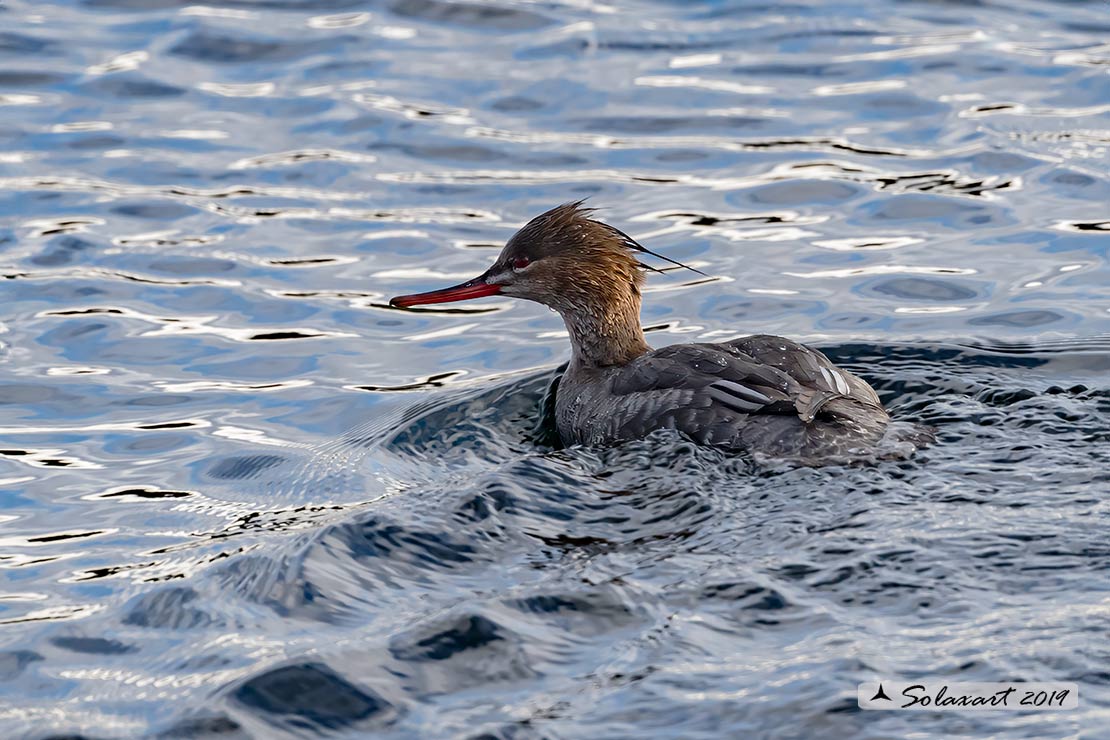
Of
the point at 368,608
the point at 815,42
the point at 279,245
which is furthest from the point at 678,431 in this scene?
Result: the point at 815,42

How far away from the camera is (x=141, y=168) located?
11.2 m

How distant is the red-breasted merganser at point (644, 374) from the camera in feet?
21.9

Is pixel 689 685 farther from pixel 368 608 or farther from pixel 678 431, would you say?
pixel 678 431

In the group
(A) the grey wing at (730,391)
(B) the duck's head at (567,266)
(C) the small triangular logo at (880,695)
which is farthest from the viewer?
(B) the duck's head at (567,266)

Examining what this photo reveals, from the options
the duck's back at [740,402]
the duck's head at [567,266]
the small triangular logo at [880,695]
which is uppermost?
the duck's head at [567,266]

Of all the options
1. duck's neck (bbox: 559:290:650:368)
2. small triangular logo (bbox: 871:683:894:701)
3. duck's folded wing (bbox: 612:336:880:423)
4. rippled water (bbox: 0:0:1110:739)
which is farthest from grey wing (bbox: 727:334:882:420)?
small triangular logo (bbox: 871:683:894:701)

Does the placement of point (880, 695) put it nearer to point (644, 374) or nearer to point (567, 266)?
point (644, 374)

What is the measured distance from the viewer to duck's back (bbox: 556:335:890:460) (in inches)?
260

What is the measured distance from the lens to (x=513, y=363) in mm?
8656

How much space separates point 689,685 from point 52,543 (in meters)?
3.14

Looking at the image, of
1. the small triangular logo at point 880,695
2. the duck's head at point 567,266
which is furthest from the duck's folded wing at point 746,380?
the small triangular logo at point 880,695

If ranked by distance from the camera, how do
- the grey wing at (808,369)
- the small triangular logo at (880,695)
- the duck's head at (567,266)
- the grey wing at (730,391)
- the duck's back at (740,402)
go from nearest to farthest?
the small triangular logo at (880,695) < the duck's back at (740,402) < the grey wing at (730,391) < the grey wing at (808,369) < the duck's head at (567,266)

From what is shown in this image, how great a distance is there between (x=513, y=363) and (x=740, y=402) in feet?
6.98

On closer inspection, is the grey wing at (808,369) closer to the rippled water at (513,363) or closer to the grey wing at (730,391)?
the grey wing at (730,391)
